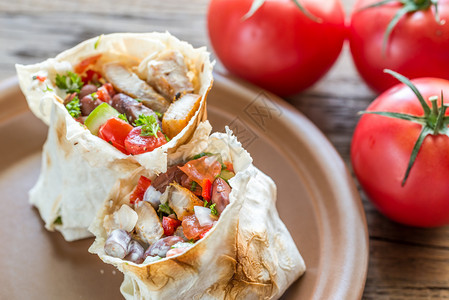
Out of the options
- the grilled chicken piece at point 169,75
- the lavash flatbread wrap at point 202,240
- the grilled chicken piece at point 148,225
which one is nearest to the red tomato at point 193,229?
the lavash flatbread wrap at point 202,240

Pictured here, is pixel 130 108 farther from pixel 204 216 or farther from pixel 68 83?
pixel 204 216

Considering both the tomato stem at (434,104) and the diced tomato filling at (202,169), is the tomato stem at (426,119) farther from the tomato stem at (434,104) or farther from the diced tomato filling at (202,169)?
the diced tomato filling at (202,169)

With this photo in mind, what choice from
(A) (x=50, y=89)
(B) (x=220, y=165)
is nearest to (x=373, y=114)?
(B) (x=220, y=165)

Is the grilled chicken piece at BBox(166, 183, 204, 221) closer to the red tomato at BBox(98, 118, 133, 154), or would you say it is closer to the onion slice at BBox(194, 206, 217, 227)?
the onion slice at BBox(194, 206, 217, 227)

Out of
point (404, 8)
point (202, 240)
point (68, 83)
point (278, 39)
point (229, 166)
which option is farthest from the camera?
point (278, 39)

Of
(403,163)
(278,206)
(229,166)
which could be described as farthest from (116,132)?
(403,163)

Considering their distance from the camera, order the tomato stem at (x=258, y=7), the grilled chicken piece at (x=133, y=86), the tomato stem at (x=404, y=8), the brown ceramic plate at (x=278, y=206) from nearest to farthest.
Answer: the brown ceramic plate at (x=278, y=206)
the grilled chicken piece at (x=133, y=86)
the tomato stem at (x=404, y=8)
the tomato stem at (x=258, y=7)

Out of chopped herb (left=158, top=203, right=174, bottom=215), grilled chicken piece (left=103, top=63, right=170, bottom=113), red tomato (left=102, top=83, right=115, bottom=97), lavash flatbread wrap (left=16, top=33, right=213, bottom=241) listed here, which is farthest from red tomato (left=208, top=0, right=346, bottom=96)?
chopped herb (left=158, top=203, right=174, bottom=215)
